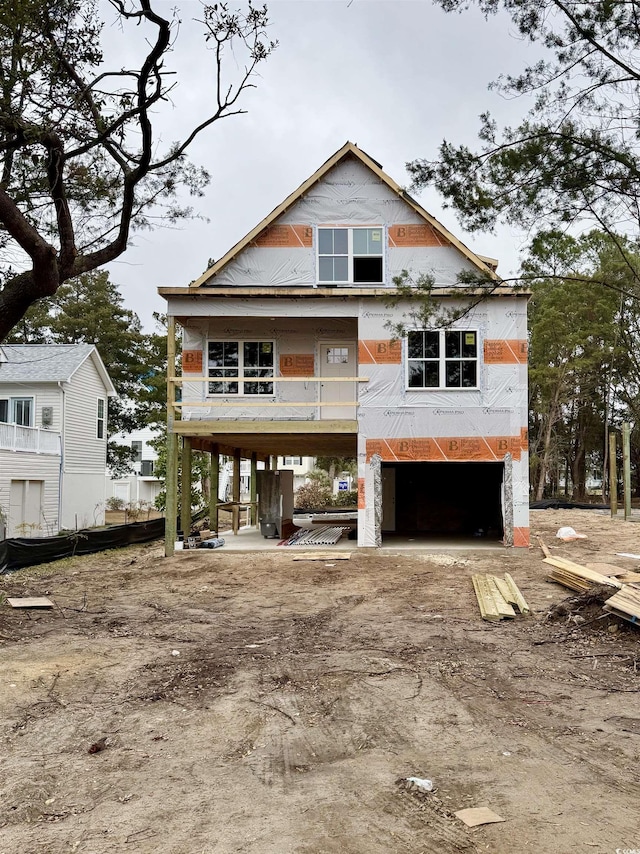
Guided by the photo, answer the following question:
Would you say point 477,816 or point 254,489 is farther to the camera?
point 254,489

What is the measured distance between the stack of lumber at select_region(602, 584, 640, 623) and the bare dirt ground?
0.23 metres

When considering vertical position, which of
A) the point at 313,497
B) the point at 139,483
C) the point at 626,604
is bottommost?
the point at 626,604

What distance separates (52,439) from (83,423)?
2.86m

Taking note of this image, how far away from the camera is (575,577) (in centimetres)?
1233

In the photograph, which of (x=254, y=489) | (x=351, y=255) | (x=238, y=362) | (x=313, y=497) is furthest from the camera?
(x=313, y=497)

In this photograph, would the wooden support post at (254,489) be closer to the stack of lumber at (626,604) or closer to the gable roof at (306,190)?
the gable roof at (306,190)

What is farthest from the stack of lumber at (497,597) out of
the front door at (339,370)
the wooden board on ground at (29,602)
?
the front door at (339,370)

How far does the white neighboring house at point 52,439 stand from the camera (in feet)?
80.5

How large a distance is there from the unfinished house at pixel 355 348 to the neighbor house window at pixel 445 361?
28 mm

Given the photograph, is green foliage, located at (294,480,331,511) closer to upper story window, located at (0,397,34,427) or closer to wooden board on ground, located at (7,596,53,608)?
upper story window, located at (0,397,34,427)

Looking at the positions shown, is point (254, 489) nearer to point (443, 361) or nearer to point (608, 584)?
point (443, 361)

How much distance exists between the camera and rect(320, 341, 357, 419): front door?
19.5 metres

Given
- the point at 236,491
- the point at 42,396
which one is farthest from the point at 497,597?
the point at 42,396

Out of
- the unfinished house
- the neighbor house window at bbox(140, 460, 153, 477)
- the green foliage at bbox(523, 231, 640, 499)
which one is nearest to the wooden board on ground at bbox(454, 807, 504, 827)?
the unfinished house
